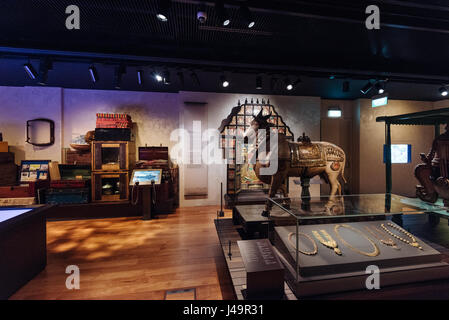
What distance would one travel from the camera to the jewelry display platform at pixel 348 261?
1710 millimetres

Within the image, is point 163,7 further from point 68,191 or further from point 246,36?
point 68,191

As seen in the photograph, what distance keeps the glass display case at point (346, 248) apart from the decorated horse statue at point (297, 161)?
0.98 metres

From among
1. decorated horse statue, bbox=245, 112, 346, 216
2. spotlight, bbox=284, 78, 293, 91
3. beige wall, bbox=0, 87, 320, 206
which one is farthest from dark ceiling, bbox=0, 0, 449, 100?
decorated horse statue, bbox=245, 112, 346, 216

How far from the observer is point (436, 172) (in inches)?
107

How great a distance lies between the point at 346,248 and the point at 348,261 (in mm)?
168

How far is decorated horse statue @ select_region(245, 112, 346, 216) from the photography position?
320cm

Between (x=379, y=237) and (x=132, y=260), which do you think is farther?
(x=132, y=260)

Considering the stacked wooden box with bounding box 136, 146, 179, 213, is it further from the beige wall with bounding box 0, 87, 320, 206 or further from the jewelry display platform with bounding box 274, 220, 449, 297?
the jewelry display platform with bounding box 274, 220, 449, 297

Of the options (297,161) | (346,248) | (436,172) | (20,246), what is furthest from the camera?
(297,161)

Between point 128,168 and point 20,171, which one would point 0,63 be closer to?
point 20,171

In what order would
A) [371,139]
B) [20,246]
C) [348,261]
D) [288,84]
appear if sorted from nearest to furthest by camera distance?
[348,261], [20,246], [288,84], [371,139]

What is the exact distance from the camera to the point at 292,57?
11.7 ft

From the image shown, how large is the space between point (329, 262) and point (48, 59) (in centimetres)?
527

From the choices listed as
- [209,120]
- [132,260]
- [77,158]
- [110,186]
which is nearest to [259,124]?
[132,260]
